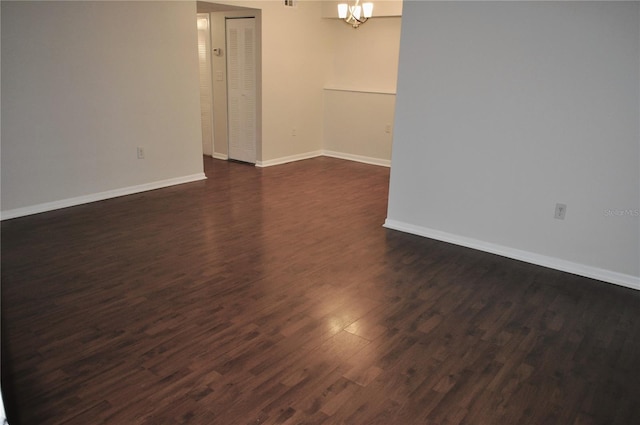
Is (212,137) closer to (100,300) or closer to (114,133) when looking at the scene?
(114,133)

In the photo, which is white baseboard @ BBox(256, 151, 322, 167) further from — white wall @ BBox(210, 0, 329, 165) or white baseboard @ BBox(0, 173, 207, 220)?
white baseboard @ BBox(0, 173, 207, 220)

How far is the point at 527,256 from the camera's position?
12.2 feet

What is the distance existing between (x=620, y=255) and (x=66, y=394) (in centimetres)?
345

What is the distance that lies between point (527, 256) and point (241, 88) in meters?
4.50

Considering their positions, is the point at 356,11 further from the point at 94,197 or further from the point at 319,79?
the point at 94,197

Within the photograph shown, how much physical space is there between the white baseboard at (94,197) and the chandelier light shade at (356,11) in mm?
2763

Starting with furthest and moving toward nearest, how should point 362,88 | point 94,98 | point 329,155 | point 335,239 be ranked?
point 329,155 → point 362,88 → point 94,98 → point 335,239

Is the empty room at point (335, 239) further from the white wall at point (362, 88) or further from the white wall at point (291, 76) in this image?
the white wall at point (362, 88)

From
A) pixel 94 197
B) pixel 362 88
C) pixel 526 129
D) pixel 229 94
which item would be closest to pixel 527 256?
pixel 526 129

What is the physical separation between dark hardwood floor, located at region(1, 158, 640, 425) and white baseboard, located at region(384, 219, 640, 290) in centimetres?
9

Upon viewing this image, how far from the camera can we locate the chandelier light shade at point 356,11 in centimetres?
604

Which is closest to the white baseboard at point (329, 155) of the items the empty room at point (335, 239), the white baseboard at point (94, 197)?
the empty room at point (335, 239)

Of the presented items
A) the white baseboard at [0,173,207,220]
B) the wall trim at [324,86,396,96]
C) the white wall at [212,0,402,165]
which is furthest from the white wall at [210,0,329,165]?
the white baseboard at [0,173,207,220]

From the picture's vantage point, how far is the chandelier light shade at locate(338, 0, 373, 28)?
6039 mm
